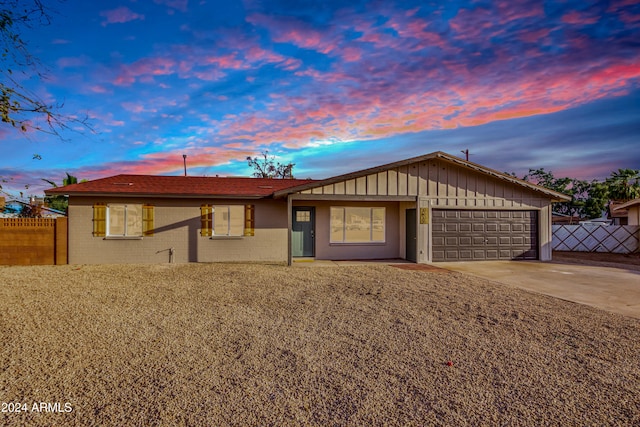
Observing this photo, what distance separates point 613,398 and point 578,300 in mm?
4995

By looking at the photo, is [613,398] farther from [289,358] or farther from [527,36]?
[527,36]

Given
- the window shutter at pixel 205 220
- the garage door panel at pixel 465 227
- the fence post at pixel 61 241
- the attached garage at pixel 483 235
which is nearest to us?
the fence post at pixel 61 241

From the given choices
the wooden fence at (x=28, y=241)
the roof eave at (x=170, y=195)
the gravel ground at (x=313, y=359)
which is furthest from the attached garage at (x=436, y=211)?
the wooden fence at (x=28, y=241)

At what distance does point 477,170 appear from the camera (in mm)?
13820

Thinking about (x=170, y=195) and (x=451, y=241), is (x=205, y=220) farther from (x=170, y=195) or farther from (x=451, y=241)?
(x=451, y=241)

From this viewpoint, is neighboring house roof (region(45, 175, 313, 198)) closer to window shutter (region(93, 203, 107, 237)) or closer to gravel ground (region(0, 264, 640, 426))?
window shutter (region(93, 203, 107, 237))

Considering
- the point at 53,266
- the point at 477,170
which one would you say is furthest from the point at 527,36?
the point at 53,266

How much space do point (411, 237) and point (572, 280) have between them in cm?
561

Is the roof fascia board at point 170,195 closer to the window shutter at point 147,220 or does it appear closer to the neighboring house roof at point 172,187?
the neighboring house roof at point 172,187

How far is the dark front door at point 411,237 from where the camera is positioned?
13.7 meters

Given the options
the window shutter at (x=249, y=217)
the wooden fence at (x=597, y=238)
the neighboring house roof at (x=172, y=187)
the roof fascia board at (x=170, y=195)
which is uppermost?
the neighboring house roof at (x=172, y=187)

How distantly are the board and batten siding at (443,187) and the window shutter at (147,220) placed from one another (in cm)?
596

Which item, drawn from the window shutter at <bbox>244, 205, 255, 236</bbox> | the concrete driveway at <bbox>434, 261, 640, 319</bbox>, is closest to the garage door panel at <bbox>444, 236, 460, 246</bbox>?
the concrete driveway at <bbox>434, 261, 640, 319</bbox>

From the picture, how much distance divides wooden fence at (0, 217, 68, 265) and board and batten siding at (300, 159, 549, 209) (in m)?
9.42
